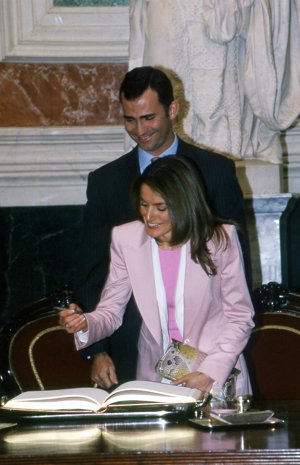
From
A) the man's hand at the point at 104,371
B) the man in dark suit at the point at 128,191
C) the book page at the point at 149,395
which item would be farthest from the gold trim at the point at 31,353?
the book page at the point at 149,395

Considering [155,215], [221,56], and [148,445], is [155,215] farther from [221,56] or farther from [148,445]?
[221,56]

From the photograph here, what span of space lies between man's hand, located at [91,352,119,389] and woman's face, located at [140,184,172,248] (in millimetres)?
561

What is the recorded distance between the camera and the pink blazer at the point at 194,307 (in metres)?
3.94

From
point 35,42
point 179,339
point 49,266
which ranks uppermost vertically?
point 35,42

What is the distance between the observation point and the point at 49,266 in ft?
19.1

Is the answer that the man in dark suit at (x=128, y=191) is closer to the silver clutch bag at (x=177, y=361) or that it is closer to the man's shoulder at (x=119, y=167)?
the man's shoulder at (x=119, y=167)

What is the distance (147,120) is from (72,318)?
0.85 meters

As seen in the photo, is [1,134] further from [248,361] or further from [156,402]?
[156,402]

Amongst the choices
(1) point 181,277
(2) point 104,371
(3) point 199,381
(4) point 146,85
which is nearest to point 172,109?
(4) point 146,85

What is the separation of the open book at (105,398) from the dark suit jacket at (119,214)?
788mm

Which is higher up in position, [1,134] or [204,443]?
[1,134]

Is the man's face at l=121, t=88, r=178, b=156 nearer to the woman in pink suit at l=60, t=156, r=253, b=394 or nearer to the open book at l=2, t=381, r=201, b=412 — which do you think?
the woman in pink suit at l=60, t=156, r=253, b=394

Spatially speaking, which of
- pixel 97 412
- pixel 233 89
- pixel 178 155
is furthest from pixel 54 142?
pixel 97 412

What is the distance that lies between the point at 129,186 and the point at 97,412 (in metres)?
1.22
